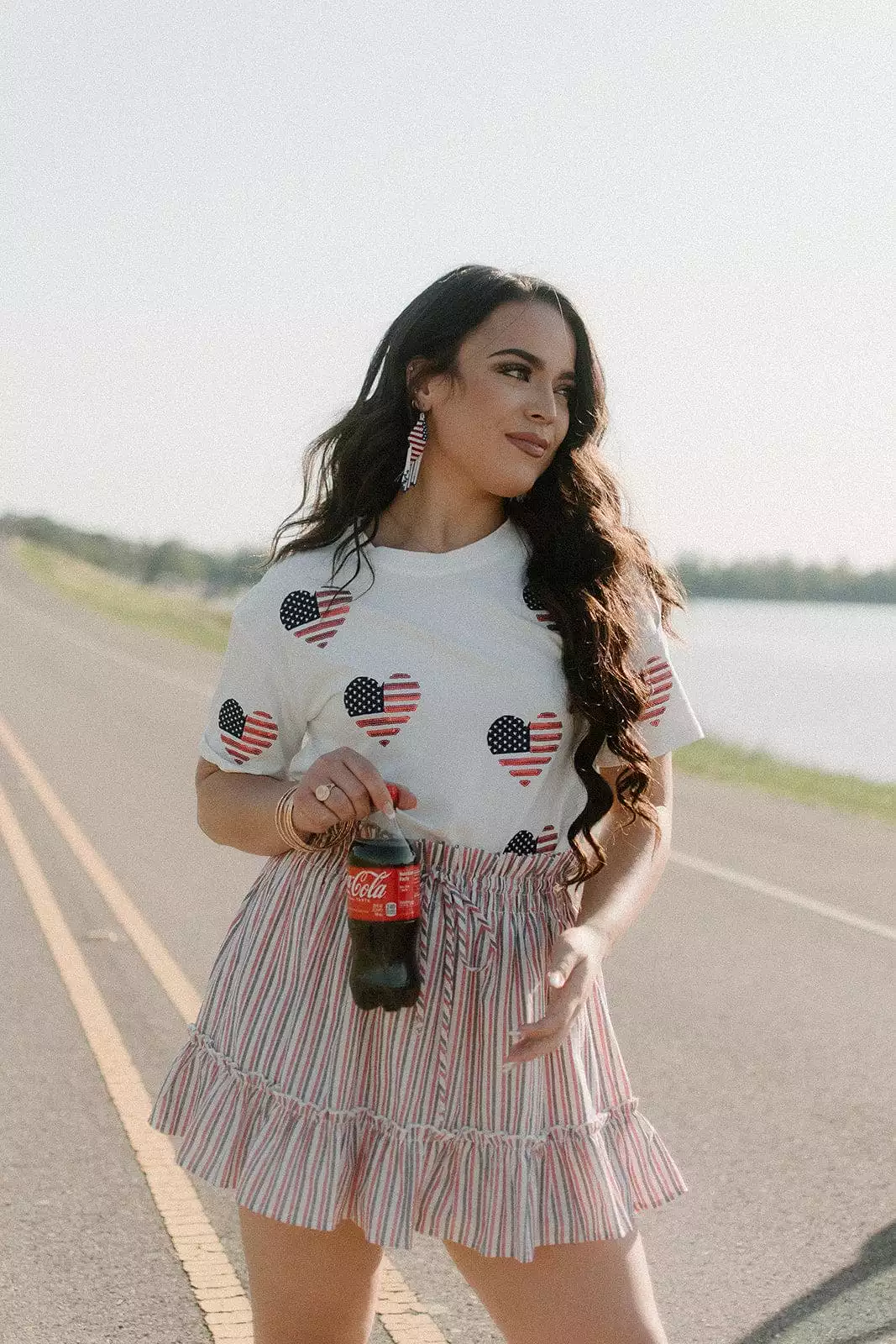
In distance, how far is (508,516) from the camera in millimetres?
2545

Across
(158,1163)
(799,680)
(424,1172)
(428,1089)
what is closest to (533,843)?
(428,1089)

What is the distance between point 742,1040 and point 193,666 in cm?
2174

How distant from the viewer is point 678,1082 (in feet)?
18.2

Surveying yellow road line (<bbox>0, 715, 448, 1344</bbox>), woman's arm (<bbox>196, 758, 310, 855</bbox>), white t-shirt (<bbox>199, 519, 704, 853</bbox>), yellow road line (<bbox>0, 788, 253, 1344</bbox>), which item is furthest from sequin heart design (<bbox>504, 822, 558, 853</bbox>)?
yellow road line (<bbox>0, 715, 448, 1344</bbox>)

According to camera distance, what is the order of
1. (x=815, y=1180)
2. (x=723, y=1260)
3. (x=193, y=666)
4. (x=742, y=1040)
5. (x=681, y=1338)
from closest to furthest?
(x=681, y=1338)
(x=723, y=1260)
(x=815, y=1180)
(x=742, y=1040)
(x=193, y=666)

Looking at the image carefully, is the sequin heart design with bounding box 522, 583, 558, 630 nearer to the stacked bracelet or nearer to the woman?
the woman

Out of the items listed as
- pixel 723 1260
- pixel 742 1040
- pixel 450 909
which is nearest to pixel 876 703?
pixel 742 1040

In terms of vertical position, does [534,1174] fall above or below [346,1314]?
above

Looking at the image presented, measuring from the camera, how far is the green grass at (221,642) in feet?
49.5

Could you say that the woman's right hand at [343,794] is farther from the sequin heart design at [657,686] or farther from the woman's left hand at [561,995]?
the sequin heart design at [657,686]

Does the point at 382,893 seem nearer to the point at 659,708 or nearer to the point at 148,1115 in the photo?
the point at 659,708

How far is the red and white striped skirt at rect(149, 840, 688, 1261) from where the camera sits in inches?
86.8

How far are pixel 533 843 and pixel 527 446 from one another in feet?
1.94

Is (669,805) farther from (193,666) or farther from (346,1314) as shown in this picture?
(193,666)
